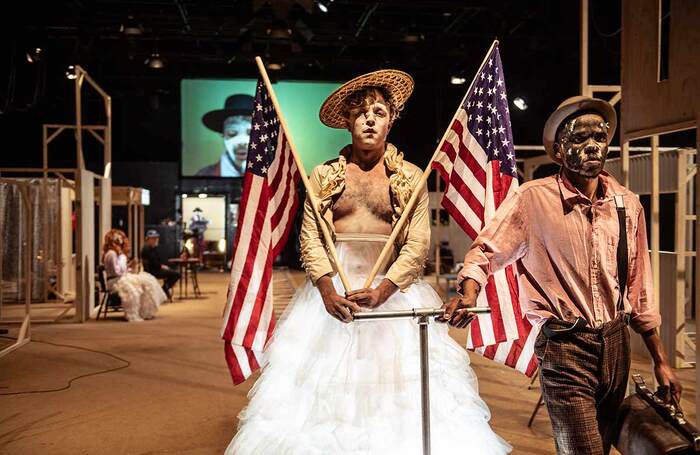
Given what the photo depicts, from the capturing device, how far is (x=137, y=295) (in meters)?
10.6

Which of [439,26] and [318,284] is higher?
[439,26]

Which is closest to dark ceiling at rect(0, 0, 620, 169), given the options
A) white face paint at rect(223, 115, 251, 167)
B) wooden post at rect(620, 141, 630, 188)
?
white face paint at rect(223, 115, 251, 167)

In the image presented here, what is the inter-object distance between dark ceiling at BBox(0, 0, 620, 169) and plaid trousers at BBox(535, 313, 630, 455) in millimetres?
9876

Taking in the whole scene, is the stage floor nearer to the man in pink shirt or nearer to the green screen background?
the man in pink shirt

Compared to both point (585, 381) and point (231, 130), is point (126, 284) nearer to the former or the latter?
point (585, 381)

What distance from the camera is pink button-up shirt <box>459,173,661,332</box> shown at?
2.41 metres

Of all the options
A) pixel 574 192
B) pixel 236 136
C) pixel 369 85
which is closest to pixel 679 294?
pixel 369 85

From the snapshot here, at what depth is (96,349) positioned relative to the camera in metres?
8.10

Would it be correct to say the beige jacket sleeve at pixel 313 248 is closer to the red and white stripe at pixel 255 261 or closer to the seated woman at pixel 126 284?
the red and white stripe at pixel 255 261

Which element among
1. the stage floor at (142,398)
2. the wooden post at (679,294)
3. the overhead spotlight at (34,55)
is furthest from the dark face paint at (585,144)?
the overhead spotlight at (34,55)

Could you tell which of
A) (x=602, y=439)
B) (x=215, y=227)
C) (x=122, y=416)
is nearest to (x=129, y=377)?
(x=122, y=416)

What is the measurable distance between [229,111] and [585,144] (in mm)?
17999

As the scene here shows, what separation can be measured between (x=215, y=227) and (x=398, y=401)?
17.9 meters

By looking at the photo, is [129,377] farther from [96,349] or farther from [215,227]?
[215,227]
